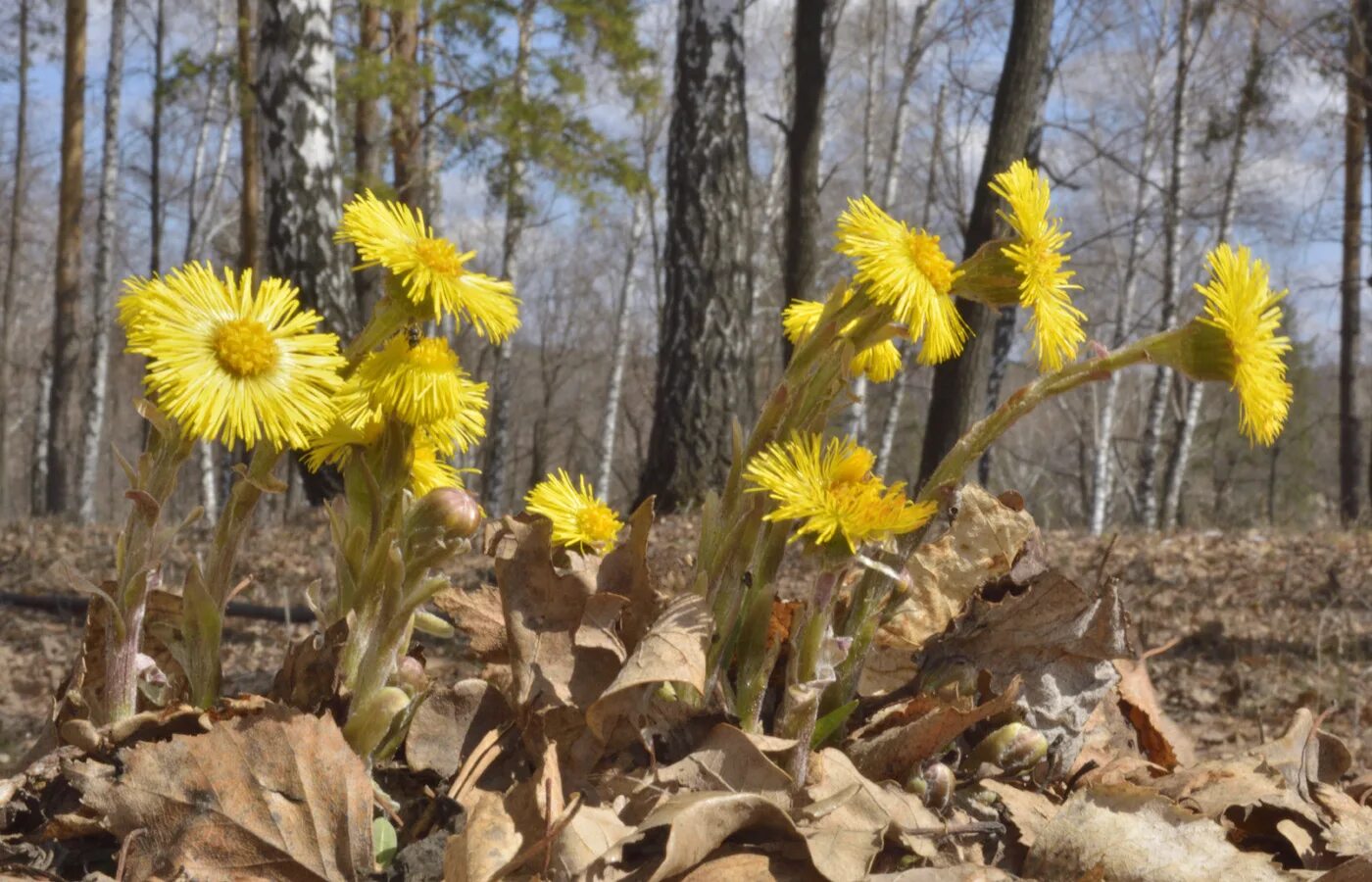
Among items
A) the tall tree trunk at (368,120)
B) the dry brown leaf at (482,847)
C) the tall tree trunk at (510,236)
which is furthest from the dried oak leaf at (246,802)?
the tall tree trunk at (510,236)

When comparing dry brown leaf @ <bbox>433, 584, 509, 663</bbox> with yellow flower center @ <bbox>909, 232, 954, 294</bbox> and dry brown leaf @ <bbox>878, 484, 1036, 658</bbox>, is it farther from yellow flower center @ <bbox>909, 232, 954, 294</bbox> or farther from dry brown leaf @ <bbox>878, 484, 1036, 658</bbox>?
yellow flower center @ <bbox>909, 232, 954, 294</bbox>

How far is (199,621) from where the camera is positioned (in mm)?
1126

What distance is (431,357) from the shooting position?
3.57 feet

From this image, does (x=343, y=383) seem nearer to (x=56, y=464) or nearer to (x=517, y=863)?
(x=517, y=863)

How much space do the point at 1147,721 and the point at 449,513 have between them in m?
1.14

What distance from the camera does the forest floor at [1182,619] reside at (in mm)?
3707

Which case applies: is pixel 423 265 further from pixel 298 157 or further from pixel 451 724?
pixel 298 157

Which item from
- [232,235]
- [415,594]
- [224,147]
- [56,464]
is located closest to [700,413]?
[415,594]

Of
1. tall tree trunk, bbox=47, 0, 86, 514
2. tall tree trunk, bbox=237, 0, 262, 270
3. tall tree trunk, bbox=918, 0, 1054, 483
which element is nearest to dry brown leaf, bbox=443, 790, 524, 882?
tall tree trunk, bbox=918, 0, 1054, 483

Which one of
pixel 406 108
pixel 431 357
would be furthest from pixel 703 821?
pixel 406 108

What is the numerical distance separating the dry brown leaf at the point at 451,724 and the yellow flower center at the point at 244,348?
1.54 feet

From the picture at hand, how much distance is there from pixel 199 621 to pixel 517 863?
46cm

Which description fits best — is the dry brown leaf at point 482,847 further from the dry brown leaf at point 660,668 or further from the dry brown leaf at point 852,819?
the dry brown leaf at point 852,819

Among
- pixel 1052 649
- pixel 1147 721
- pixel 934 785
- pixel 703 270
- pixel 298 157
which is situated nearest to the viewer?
pixel 934 785
